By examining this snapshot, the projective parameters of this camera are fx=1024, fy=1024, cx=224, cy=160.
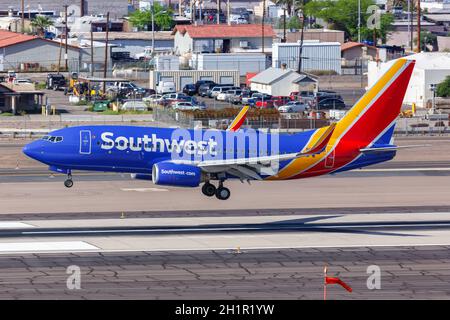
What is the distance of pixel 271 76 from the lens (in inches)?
5266

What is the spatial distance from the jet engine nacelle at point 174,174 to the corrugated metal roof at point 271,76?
254 feet

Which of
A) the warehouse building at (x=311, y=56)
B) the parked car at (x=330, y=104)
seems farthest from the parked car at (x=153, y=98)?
the warehouse building at (x=311, y=56)

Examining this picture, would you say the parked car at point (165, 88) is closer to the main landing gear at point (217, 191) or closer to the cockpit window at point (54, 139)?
the main landing gear at point (217, 191)

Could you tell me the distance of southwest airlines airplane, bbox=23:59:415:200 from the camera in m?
55.3

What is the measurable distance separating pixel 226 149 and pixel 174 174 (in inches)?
165

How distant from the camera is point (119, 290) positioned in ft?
128

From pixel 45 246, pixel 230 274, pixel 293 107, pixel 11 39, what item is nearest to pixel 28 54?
pixel 11 39

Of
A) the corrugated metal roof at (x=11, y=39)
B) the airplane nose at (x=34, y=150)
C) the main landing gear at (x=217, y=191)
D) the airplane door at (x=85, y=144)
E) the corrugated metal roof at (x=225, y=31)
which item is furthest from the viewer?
the corrugated metal roof at (x=225, y=31)

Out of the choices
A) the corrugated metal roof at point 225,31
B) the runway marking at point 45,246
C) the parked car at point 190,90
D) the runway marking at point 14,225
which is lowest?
the runway marking at point 45,246

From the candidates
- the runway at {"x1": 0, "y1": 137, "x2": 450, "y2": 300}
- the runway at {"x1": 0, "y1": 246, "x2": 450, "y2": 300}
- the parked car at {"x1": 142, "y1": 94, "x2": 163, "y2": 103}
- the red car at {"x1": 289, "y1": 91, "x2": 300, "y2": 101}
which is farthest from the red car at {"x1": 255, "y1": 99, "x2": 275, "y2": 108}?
the runway at {"x1": 0, "y1": 246, "x2": 450, "y2": 300}

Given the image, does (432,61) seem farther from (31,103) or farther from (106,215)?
(106,215)

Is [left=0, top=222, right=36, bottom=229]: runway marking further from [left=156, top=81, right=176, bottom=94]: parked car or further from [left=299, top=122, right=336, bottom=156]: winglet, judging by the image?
[left=156, top=81, right=176, bottom=94]: parked car

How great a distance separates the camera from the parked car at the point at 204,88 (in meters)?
133
